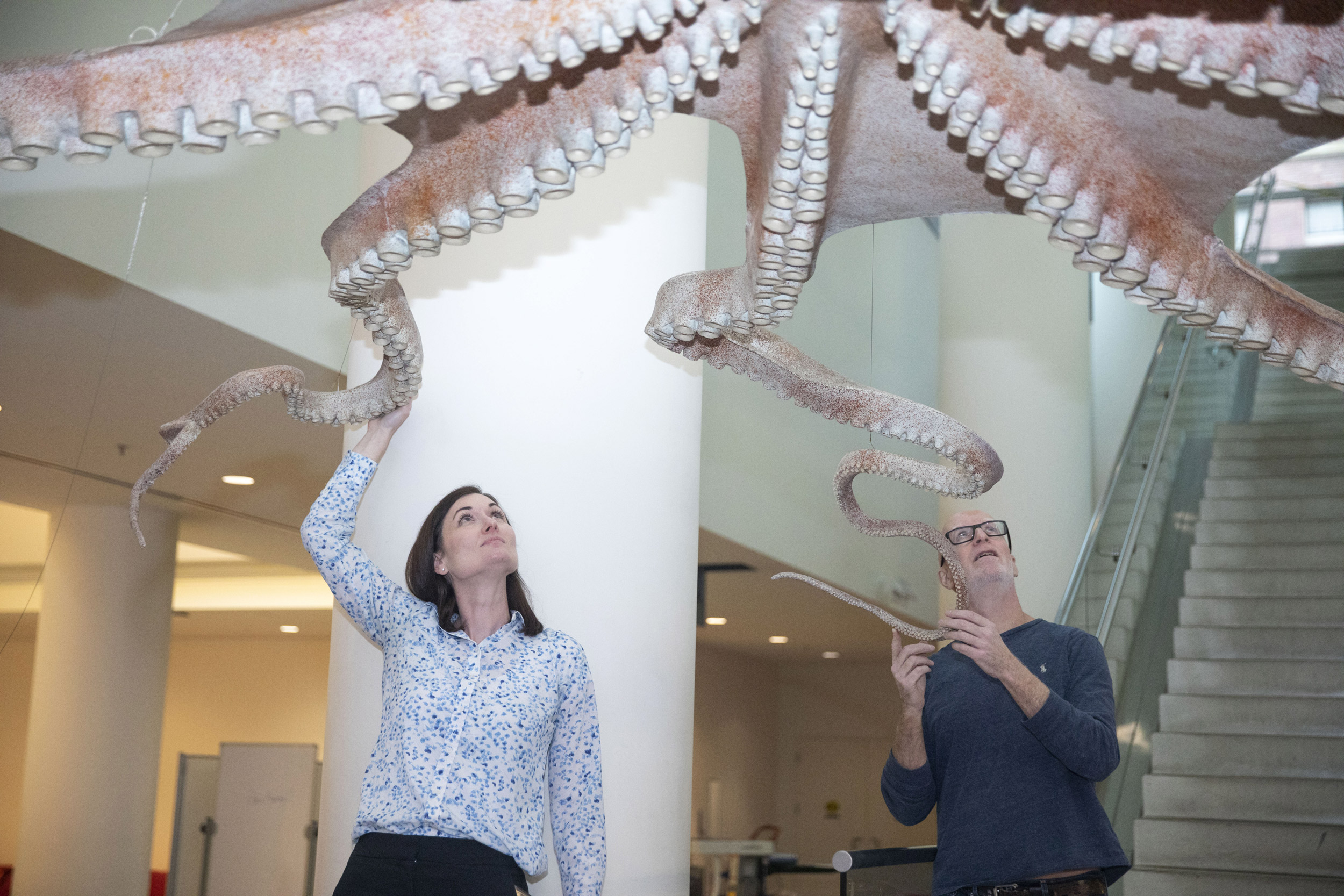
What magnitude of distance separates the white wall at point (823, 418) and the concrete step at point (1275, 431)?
1636 millimetres

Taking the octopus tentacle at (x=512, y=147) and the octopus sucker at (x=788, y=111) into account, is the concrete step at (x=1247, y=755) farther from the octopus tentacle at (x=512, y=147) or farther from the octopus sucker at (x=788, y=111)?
the octopus tentacle at (x=512, y=147)

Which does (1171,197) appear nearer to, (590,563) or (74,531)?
(590,563)

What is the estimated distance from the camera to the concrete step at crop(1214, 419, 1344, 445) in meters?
5.98

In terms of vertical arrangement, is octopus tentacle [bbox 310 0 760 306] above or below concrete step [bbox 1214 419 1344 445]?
below

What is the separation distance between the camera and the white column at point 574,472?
2232mm

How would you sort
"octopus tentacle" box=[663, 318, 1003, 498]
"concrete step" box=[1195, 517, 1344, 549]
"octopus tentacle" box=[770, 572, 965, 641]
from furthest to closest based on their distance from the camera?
"concrete step" box=[1195, 517, 1344, 549] → "octopus tentacle" box=[770, 572, 965, 641] → "octopus tentacle" box=[663, 318, 1003, 498]

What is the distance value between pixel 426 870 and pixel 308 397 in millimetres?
713

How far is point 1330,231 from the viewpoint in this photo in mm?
10242

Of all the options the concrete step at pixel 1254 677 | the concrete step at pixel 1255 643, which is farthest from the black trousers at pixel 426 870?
the concrete step at pixel 1255 643

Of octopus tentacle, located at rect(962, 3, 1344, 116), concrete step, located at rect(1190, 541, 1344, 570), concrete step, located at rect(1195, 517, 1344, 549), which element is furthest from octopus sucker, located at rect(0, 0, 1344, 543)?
concrete step, located at rect(1195, 517, 1344, 549)

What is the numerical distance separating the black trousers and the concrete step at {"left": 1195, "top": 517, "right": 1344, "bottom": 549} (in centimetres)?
441

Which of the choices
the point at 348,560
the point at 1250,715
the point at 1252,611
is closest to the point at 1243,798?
the point at 1250,715

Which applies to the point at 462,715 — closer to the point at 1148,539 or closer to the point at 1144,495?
the point at 1148,539

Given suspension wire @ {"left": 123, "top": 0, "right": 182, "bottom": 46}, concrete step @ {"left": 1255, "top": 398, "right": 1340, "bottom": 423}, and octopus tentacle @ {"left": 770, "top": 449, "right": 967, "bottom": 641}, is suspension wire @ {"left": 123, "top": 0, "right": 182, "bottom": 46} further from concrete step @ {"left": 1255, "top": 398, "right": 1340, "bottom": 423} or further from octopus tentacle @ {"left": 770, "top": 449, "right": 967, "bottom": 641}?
concrete step @ {"left": 1255, "top": 398, "right": 1340, "bottom": 423}
